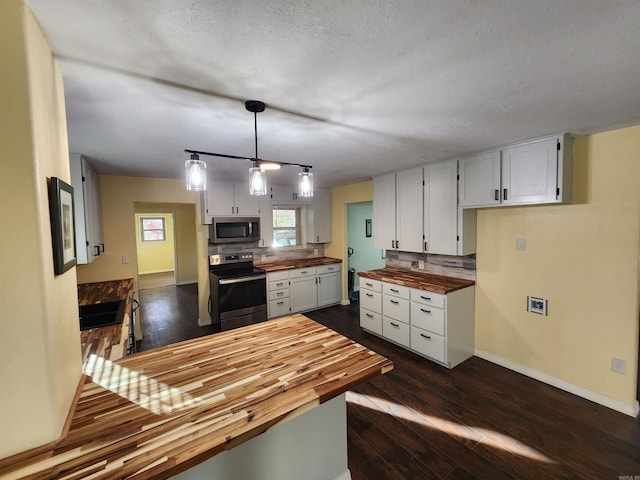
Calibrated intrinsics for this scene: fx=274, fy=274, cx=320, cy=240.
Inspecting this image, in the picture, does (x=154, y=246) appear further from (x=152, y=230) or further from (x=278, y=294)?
(x=278, y=294)

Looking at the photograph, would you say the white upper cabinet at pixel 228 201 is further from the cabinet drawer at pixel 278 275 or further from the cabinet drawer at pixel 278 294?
the cabinet drawer at pixel 278 294

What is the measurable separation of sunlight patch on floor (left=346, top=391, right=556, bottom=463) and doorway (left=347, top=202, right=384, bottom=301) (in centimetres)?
321

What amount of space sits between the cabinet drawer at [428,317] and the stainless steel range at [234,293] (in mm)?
2282

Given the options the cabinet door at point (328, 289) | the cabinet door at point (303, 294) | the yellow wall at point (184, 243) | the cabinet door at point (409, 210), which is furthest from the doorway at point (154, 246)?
the cabinet door at point (409, 210)

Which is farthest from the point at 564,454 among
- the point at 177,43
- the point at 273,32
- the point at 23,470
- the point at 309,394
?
the point at 177,43

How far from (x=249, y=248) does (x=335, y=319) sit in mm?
1919

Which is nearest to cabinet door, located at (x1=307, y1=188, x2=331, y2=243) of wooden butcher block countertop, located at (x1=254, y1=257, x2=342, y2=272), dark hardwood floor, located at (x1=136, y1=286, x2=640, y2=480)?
wooden butcher block countertop, located at (x1=254, y1=257, x2=342, y2=272)

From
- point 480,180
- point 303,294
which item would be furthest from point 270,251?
point 480,180

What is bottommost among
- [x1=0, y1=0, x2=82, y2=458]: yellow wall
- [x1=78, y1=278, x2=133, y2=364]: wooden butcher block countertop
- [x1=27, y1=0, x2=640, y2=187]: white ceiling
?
[x1=78, y1=278, x2=133, y2=364]: wooden butcher block countertop

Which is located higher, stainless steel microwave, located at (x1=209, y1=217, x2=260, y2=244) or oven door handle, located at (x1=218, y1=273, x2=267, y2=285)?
stainless steel microwave, located at (x1=209, y1=217, x2=260, y2=244)

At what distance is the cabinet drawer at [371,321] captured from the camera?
149 inches

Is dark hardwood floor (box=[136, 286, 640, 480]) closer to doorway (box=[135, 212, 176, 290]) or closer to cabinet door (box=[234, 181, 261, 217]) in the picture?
cabinet door (box=[234, 181, 261, 217])

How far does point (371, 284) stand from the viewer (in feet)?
12.6

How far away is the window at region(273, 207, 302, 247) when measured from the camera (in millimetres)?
5264
